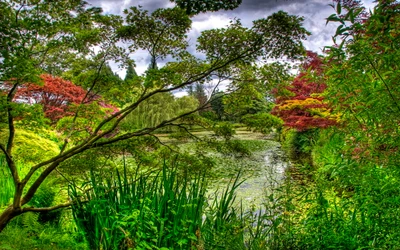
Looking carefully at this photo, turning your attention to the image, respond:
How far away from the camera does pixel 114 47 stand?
8.83 feet

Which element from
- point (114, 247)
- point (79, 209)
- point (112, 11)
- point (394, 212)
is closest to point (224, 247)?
point (114, 247)

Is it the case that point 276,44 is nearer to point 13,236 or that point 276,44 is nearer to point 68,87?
point 13,236

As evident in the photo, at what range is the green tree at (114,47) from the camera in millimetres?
2160

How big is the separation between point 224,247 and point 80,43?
190 centimetres

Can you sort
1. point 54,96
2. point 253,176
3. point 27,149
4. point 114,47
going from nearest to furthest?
point 114,47 < point 27,149 < point 253,176 < point 54,96

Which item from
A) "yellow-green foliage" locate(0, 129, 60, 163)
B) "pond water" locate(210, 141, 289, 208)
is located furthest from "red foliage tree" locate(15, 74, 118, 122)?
"pond water" locate(210, 141, 289, 208)

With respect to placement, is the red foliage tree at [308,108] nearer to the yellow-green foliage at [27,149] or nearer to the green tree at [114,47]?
the green tree at [114,47]

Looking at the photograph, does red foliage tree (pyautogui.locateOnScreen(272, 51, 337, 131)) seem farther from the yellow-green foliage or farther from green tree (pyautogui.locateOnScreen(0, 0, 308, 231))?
the yellow-green foliage

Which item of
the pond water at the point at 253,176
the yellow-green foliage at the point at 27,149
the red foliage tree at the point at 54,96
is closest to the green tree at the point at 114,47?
the yellow-green foliage at the point at 27,149

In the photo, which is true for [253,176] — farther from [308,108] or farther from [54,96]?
[54,96]

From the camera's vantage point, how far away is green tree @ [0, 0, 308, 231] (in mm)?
2160

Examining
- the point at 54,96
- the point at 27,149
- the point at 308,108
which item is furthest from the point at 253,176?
the point at 54,96

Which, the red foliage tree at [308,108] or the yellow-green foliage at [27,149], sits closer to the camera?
the yellow-green foliage at [27,149]

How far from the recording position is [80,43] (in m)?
2.29
